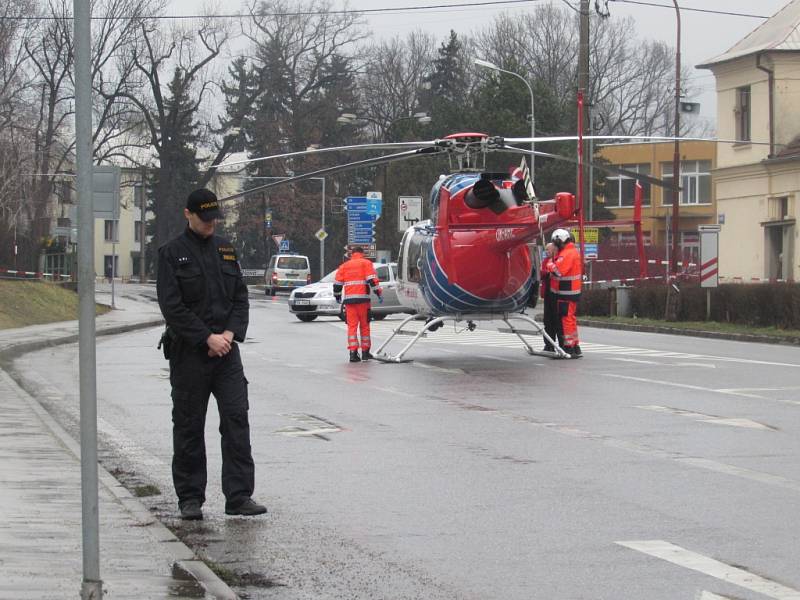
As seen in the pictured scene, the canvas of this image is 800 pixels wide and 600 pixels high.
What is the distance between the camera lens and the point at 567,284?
2231 cm

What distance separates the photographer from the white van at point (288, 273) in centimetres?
6975

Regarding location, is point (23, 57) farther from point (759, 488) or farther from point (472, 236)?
point (759, 488)

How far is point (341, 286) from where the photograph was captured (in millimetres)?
24594

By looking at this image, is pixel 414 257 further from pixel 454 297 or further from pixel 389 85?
pixel 389 85

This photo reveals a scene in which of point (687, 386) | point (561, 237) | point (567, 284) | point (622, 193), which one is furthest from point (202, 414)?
point (622, 193)

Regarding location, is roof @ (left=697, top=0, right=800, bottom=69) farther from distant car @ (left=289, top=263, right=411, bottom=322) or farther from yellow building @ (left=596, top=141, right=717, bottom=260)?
yellow building @ (left=596, top=141, right=717, bottom=260)

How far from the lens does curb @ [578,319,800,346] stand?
2783 centimetres

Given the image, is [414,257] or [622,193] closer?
[414,257]

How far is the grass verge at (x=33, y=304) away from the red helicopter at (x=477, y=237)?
53.0 feet

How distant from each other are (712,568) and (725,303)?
26.6m

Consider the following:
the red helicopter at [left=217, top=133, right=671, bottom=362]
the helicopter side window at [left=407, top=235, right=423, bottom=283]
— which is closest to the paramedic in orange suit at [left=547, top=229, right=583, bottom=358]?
the red helicopter at [left=217, top=133, right=671, bottom=362]

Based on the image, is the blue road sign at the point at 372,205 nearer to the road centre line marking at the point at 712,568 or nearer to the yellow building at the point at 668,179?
the yellow building at the point at 668,179

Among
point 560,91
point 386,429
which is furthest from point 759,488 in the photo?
point 560,91

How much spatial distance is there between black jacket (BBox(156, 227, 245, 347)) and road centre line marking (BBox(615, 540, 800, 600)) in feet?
8.69
